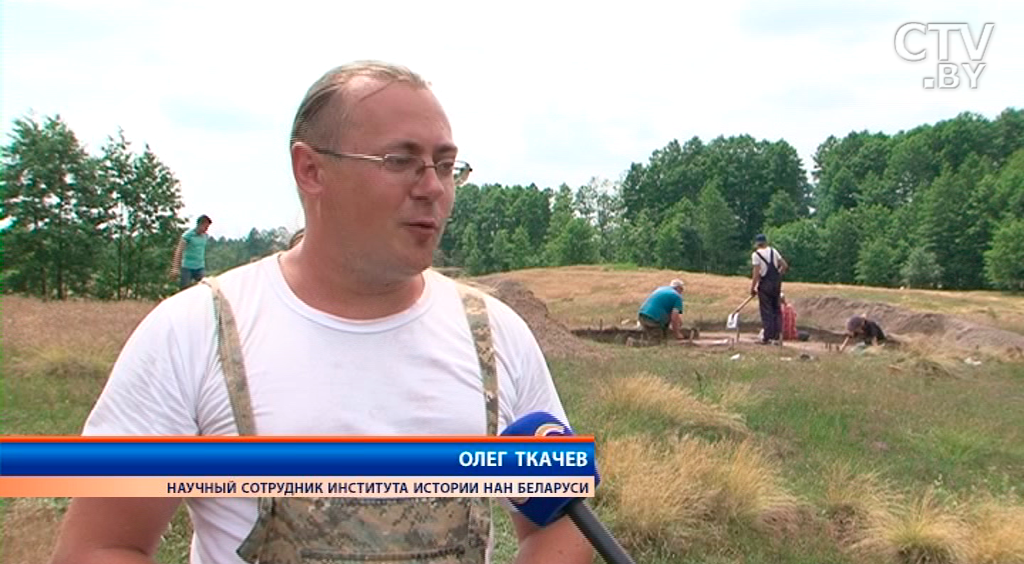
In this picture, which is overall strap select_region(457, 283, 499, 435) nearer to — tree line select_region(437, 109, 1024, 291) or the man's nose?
the man's nose

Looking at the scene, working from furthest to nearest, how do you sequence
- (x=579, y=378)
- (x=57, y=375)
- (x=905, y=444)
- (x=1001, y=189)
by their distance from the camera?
1. (x=1001, y=189)
2. (x=579, y=378)
3. (x=57, y=375)
4. (x=905, y=444)

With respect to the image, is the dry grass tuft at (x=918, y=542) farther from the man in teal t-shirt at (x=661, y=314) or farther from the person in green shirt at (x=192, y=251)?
the man in teal t-shirt at (x=661, y=314)

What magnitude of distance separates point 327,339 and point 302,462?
0.81 ft

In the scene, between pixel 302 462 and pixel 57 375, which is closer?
pixel 302 462

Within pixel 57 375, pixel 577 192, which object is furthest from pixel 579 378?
pixel 577 192

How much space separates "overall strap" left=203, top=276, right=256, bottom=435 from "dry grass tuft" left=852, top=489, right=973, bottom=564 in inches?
206

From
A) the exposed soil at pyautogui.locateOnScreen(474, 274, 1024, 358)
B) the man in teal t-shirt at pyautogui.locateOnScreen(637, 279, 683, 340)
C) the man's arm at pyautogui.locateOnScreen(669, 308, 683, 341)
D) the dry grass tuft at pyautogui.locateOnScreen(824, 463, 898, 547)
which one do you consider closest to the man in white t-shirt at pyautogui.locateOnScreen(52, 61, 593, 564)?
the dry grass tuft at pyautogui.locateOnScreen(824, 463, 898, 547)

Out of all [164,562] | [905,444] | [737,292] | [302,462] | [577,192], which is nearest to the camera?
[302,462]

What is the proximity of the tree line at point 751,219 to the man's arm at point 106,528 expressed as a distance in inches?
882

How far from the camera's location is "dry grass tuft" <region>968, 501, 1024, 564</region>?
608cm

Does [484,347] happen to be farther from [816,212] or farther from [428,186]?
[816,212]

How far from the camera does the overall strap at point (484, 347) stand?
1.95m

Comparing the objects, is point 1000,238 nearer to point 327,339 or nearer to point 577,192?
point 577,192

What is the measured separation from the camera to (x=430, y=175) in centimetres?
189
